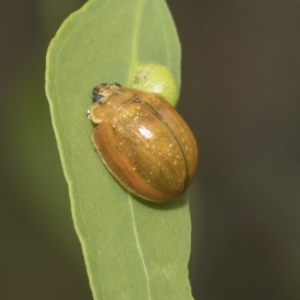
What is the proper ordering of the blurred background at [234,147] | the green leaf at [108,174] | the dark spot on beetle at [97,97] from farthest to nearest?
the blurred background at [234,147] → the dark spot on beetle at [97,97] → the green leaf at [108,174]

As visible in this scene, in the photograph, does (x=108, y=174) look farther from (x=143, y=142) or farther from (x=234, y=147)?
(x=234, y=147)

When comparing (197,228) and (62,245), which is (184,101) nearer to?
(197,228)

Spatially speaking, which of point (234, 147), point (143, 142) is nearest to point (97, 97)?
point (143, 142)

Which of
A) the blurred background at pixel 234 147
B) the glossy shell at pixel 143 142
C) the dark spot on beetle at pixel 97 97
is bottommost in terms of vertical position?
the blurred background at pixel 234 147

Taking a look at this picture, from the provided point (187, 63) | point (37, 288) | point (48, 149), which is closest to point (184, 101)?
point (187, 63)

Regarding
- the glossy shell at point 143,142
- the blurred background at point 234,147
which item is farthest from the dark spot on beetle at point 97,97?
the blurred background at point 234,147

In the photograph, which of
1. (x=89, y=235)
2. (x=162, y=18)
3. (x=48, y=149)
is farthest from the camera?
(x=48, y=149)

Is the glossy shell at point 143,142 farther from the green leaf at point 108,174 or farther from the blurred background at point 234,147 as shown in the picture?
the blurred background at point 234,147
